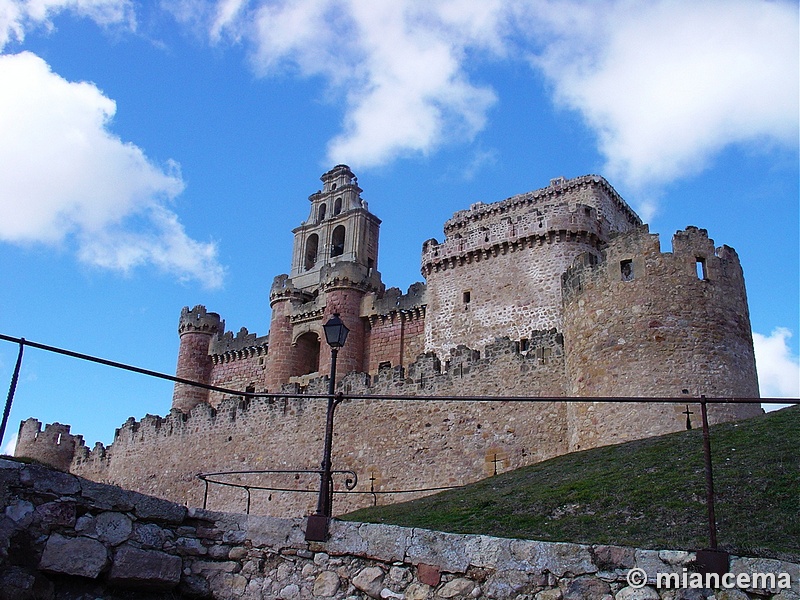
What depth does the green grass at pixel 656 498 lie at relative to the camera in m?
9.46

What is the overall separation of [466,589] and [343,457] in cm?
1651

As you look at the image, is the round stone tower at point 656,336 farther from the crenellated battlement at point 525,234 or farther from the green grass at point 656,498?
the crenellated battlement at point 525,234

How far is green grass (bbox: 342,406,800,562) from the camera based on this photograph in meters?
9.46

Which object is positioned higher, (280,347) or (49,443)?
(280,347)

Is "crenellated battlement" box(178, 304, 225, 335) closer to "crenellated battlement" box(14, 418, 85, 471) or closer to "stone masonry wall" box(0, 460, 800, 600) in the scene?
"crenellated battlement" box(14, 418, 85, 471)

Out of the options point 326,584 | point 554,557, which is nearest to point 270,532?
point 326,584

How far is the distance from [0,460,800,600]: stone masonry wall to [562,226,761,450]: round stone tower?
9586 millimetres

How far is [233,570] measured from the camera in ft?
24.9

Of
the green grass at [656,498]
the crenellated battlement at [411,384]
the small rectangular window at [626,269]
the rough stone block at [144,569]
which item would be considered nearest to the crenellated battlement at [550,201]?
the crenellated battlement at [411,384]

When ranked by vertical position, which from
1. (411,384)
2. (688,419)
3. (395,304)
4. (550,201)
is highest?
(550,201)

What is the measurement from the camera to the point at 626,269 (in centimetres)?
1766

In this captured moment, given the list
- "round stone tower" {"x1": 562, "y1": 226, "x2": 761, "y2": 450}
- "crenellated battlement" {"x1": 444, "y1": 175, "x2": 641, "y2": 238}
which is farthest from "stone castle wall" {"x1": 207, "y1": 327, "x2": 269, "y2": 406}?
"round stone tower" {"x1": 562, "y1": 226, "x2": 761, "y2": 450}

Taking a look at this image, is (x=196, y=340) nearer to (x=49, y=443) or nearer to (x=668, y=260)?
(x=49, y=443)

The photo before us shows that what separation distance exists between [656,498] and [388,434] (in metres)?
12.0
